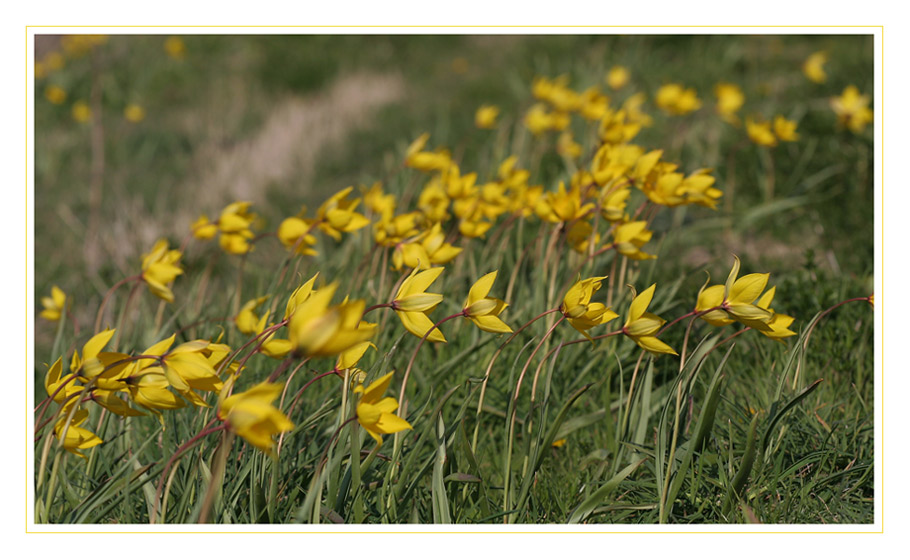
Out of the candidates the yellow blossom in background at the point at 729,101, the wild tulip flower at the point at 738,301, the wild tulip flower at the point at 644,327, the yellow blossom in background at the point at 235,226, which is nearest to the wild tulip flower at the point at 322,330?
the wild tulip flower at the point at 644,327

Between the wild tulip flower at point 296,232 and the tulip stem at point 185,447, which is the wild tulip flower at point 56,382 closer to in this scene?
the tulip stem at point 185,447

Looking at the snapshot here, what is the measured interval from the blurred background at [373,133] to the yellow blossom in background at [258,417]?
1.75m

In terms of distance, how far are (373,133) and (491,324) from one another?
13.6ft

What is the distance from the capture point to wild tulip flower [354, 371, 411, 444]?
1.06 m

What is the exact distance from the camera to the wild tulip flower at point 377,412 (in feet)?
3.47

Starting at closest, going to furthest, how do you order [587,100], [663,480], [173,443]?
1. [663,480]
2. [173,443]
3. [587,100]

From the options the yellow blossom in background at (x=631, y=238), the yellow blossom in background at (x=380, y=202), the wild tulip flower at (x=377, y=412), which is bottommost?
the wild tulip flower at (x=377, y=412)

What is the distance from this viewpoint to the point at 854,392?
1.73m

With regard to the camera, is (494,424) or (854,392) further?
(494,424)

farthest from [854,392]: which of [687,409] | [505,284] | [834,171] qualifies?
[834,171]

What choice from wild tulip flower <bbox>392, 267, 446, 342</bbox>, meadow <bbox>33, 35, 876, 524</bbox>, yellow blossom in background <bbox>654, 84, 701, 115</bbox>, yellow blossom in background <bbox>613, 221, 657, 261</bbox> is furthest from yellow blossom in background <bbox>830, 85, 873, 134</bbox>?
wild tulip flower <bbox>392, 267, 446, 342</bbox>

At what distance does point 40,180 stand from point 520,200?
14.5 ft

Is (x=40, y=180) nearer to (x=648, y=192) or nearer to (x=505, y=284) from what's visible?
(x=505, y=284)

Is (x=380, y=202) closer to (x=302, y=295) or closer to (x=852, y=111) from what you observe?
(x=302, y=295)
